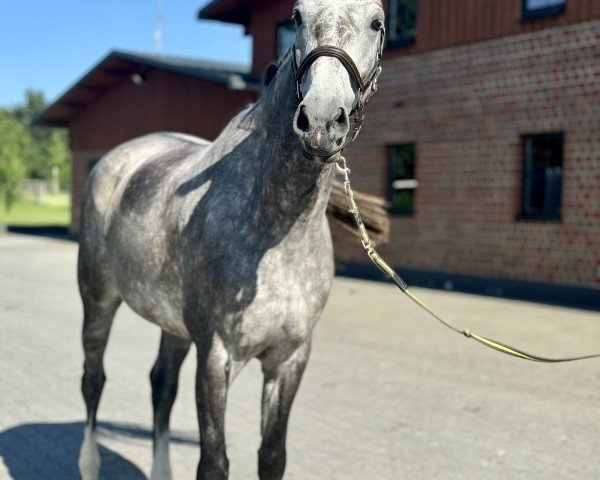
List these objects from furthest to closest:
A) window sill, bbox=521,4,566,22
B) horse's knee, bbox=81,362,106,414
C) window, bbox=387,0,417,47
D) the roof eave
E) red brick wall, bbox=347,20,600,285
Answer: the roof eave, window, bbox=387,0,417,47, window sill, bbox=521,4,566,22, red brick wall, bbox=347,20,600,285, horse's knee, bbox=81,362,106,414

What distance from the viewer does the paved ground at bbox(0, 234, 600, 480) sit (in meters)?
4.61

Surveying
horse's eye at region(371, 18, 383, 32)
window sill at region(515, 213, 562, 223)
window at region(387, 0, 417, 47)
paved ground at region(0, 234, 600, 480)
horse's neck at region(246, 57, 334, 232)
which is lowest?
paved ground at region(0, 234, 600, 480)

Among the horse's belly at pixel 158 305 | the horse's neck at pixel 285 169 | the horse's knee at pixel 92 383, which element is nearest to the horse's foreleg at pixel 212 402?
the horse's belly at pixel 158 305

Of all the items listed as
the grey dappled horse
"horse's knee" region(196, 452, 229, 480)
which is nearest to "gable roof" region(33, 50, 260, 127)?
the grey dappled horse

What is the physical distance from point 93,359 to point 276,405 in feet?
4.96

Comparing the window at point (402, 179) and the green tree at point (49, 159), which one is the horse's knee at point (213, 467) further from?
the green tree at point (49, 159)

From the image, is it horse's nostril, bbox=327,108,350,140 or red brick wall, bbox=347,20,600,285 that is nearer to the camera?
horse's nostril, bbox=327,108,350,140

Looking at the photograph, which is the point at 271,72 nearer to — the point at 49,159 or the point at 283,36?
the point at 283,36

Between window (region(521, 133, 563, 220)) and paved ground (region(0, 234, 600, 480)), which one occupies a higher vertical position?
window (region(521, 133, 563, 220))

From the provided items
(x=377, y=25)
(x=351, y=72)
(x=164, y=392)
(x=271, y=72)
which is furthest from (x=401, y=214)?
(x=351, y=72)

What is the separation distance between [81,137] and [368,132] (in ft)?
52.0

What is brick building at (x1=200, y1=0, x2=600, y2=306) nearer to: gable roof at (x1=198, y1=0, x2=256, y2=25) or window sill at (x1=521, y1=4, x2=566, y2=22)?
window sill at (x1=521, y1=4, x2=566, y2=22)

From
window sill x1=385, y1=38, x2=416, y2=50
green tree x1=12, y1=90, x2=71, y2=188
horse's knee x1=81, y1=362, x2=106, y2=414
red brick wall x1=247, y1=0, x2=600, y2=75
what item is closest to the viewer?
horse's knee x1=81, y1=362, x2=106, y2=414

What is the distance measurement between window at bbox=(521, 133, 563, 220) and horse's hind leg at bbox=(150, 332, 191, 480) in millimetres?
10726
